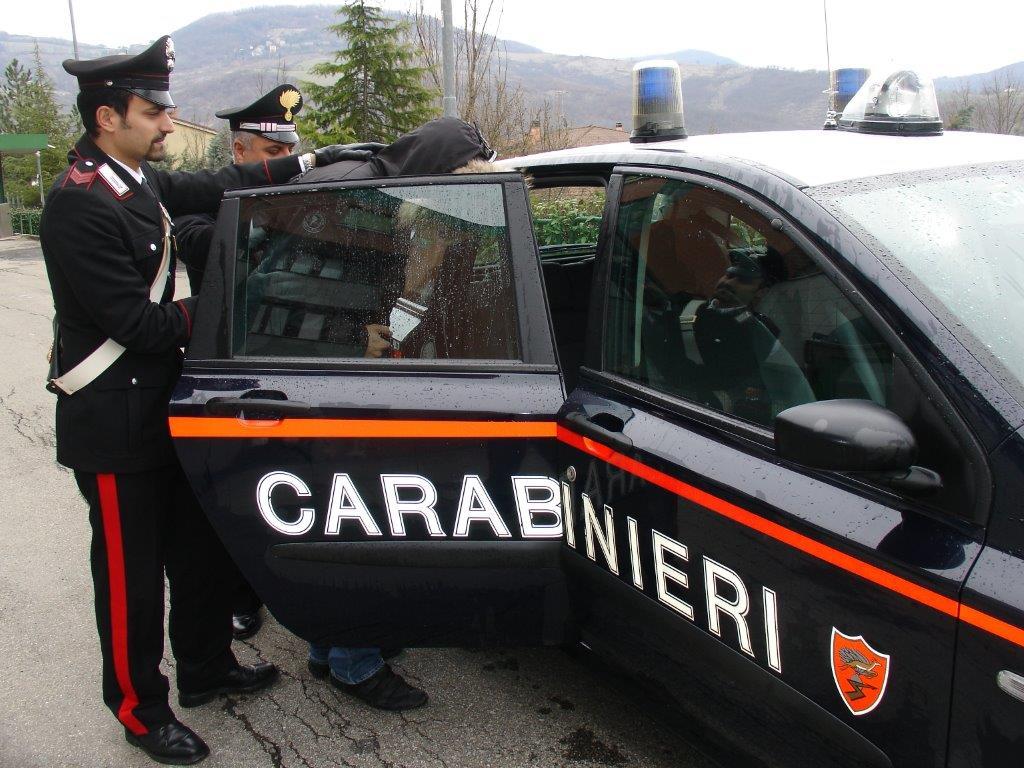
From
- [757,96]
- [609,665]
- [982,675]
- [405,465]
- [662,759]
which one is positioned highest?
[757,96]

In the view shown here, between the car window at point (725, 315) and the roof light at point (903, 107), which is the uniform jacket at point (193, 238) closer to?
the car window at point (725, 315)

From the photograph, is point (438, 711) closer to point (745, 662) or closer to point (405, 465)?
point (405, 465)

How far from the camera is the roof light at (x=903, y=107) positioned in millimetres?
2363

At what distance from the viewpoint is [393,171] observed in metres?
2.58

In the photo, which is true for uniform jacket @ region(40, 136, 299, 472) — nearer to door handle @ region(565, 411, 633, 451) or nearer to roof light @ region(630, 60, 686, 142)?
door handle @ region(565, 411, 633, 451)

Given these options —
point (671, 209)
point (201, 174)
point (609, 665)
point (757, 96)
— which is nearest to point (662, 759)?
point (609, 665)

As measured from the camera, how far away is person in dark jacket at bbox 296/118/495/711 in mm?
2492

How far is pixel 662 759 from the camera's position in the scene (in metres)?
2.49

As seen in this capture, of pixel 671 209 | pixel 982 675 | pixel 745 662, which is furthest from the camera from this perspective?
pixel 671 209

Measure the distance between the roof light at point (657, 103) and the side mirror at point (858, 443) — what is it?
1.33m

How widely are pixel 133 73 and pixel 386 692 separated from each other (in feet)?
6.19

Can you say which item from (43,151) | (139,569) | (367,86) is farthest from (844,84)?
(43,151)

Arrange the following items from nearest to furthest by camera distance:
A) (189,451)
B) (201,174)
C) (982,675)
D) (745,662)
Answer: (982,675) → (745,662) → (189,451) → (201,174)

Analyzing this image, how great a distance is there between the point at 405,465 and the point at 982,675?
1301 mm
